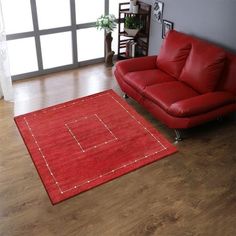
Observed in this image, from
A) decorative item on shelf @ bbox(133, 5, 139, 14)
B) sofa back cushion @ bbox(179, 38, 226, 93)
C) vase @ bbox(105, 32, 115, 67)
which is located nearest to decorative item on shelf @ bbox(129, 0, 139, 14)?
decorative item on shelf @ bbox(133, 5, 139, 14)

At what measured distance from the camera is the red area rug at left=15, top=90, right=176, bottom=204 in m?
2.85

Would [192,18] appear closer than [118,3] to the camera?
Yes

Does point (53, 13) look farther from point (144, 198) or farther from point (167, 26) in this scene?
point (144, 198)

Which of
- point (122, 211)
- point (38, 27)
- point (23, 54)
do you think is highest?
point (38, 27)

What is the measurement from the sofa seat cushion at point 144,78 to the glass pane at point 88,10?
4.94 feet

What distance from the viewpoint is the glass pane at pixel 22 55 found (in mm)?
4371

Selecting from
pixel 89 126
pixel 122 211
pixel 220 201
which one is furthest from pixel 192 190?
pixel 89 126

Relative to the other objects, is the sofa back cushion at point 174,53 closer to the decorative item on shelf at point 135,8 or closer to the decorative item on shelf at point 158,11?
the decorative item on shelf at point 158,11

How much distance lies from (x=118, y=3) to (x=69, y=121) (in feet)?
7.85

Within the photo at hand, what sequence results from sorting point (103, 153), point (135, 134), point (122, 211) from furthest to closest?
1. point (135, 134)
2. point (103, 153)
3. point (122, 211)

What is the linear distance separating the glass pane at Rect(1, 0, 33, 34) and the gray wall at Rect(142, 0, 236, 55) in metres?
1.92

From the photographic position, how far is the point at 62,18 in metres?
4.56

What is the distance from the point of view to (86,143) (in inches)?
128

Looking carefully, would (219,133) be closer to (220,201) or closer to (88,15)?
(220,201)
